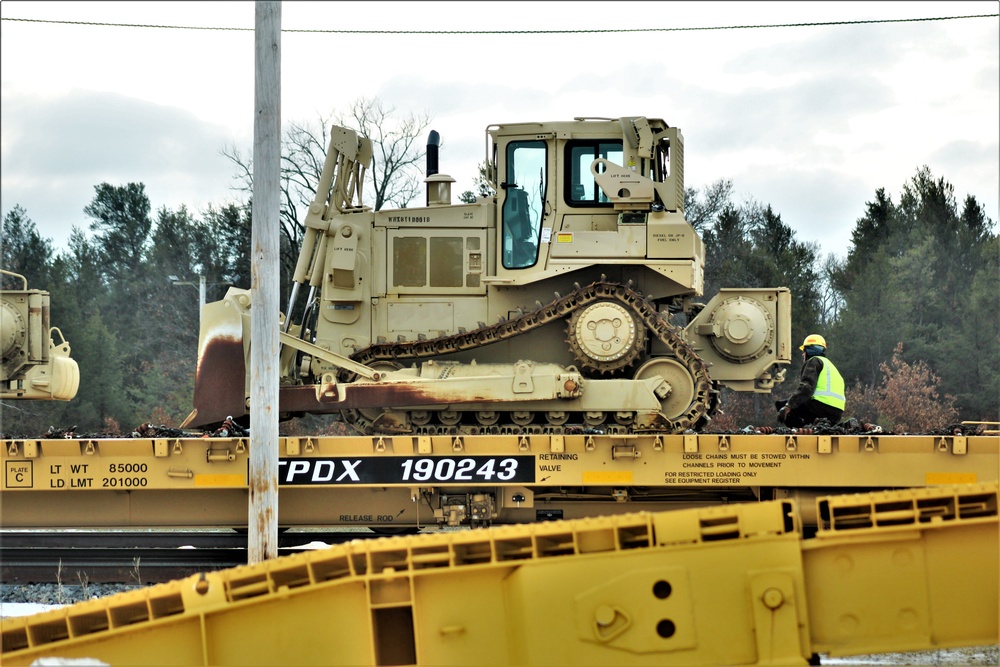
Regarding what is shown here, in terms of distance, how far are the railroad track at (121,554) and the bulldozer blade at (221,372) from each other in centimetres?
125

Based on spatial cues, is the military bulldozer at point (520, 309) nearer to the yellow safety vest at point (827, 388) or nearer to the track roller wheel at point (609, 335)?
the track roller wheel at point (609, 335)

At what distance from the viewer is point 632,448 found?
379 inches

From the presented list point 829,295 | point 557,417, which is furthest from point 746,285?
point 557,417

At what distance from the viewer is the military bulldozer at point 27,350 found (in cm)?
1102

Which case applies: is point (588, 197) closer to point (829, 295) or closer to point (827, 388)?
point (827, 388)

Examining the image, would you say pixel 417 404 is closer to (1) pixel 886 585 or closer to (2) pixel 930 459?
(2) pixel 930 459

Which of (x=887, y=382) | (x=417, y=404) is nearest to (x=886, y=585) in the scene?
(x=417, y=404)

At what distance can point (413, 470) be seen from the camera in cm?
971

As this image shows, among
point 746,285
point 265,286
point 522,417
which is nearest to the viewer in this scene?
point 265,286

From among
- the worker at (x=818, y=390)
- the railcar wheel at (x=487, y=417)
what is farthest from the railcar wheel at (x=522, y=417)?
the worker at (x=818, y=390)

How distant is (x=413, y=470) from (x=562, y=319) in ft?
7.88

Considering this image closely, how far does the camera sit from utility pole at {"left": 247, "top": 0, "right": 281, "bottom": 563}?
28.8 feet

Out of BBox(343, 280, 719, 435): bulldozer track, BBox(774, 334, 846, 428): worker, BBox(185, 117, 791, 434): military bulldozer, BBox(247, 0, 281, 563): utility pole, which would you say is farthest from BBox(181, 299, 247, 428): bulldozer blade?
BBox(774, 334, 846, 428): worker

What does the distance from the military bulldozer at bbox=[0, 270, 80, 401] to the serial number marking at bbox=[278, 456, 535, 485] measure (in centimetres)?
330
